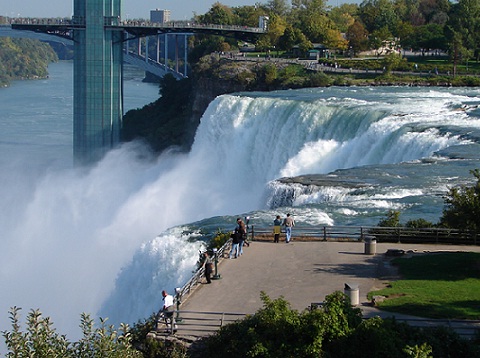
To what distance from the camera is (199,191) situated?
136ft

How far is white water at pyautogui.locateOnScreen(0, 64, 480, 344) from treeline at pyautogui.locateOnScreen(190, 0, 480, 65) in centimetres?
1591

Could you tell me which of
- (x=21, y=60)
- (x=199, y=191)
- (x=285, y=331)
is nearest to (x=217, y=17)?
(x=199, y=191)

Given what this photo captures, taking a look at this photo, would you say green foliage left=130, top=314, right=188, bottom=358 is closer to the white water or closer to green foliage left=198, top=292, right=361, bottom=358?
green foliage left=198, top=292, right=361, bottom=358

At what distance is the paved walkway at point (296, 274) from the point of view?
16520mm

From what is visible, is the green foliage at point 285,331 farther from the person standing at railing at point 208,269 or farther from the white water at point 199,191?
the white water at point 199,191

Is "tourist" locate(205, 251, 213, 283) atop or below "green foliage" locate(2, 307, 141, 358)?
below

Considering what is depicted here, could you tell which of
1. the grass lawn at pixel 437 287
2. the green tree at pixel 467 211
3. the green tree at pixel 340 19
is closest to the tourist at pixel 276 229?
the grass lawn at pixel 437 287

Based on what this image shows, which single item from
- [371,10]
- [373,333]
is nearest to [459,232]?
[373,333]

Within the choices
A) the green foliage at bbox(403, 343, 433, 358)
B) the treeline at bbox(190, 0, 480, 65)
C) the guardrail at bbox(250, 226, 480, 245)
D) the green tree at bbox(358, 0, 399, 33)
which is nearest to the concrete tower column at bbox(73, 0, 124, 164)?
the treeline at bbox(190, 0, 480, 65)

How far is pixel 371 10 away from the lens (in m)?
86.0

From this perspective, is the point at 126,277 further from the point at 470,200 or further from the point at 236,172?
the point at 236,172

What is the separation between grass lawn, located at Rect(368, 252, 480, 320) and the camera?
1588cm

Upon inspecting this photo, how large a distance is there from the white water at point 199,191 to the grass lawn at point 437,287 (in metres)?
4.81

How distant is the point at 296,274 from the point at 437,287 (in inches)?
98.8
